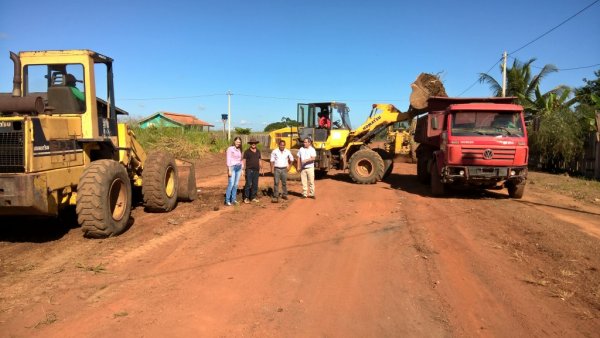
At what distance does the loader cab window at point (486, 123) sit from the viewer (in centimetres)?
1121

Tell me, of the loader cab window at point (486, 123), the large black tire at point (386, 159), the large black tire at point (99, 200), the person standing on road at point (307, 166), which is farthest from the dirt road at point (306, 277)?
the large black tire at point (386, 159)

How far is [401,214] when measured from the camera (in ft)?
30.6

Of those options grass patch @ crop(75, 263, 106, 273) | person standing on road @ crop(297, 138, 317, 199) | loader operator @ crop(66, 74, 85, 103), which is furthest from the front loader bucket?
grass patch @ crop(75, 263, 106, 273)

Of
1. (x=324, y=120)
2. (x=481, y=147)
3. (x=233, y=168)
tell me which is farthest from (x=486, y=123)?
(x=233, y=168)

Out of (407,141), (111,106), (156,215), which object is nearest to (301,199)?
(156,215)

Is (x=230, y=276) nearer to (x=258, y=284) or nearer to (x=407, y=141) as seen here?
(x=258, y=284)

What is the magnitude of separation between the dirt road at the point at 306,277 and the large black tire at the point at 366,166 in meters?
5.78

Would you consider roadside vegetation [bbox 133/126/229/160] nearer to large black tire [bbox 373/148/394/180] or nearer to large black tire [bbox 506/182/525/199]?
large black tire [bbox 373/148/394/180]

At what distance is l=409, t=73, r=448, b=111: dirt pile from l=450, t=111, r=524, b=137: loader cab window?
2.60 meters

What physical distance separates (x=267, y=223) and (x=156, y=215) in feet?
7.34

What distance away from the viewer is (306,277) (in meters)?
5.21

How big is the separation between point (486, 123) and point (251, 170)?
6.16m

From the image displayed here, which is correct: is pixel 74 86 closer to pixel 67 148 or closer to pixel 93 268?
pixel 67 148

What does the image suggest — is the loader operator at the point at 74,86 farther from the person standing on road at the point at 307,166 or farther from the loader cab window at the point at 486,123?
the loader cab window at the point at 486,123
